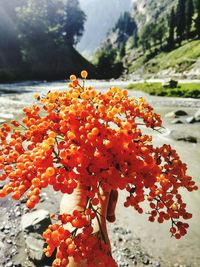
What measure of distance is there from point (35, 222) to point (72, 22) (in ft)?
449

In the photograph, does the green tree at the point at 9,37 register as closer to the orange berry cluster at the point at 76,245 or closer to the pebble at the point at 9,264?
the pebble at the point at 9,264

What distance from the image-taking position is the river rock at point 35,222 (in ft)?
Result: 31.2

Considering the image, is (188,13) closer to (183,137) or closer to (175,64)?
(175,64)

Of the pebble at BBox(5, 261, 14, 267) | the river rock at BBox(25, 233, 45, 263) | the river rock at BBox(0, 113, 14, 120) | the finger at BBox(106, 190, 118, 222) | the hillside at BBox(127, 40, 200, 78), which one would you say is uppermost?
the finger at BBox(106, 190, 118, 222)

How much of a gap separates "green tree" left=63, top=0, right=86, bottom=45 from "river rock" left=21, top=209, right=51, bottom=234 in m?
133

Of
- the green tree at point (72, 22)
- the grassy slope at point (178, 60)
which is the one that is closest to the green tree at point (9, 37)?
the green tree at point (72, 22)

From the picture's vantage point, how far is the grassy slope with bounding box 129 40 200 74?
116662 millimetres

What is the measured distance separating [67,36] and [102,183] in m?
141

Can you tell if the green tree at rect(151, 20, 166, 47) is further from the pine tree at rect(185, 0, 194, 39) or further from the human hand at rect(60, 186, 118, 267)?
the human hand at rect(60, 186, 118, 267)

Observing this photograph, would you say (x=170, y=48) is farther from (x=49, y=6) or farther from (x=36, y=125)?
(x=36, y=125)

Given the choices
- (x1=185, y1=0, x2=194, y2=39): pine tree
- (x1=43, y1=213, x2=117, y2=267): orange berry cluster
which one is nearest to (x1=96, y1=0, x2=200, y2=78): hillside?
(x1=185, y1=0, x2=194, y2=39): pine tree

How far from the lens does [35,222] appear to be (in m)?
9.61

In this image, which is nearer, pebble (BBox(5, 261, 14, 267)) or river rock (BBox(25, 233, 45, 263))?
pebble (BBox(5, 261, 14, 267))

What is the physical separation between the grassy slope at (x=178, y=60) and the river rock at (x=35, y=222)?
11234 centimetres
